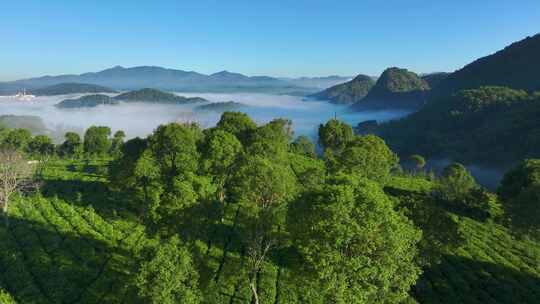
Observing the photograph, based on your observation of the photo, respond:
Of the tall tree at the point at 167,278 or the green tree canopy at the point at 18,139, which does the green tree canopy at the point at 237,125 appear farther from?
the green tree canopy at the point at 18,139

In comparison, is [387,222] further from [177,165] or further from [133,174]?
[133,174]

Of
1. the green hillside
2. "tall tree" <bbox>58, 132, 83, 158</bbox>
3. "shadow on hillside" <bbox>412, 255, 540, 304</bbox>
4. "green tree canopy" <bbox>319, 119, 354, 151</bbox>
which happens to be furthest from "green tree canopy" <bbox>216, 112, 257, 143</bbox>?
"tall tree" <bbox>58, 132, 83, 158</bbox>

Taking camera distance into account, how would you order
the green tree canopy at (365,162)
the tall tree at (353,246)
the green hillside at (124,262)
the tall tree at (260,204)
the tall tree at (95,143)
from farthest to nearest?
the tall tree at (95,143), the green tree canopy at (365,162), the green hillside at (124,262), the tall tree at (260,204), the tall tree at (353,246)

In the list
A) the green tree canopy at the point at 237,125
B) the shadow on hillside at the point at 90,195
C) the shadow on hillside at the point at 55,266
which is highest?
the green tree canopy at the point at 237,125

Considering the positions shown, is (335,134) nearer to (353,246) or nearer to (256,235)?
(256,235)

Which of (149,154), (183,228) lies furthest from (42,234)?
(183,228)

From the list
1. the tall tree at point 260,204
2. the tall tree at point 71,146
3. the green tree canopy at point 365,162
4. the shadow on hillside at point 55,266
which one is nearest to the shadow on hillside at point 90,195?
the shadow on hillside at point 55,266

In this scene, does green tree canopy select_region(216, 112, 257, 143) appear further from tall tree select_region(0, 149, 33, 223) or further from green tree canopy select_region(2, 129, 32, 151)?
green tree canopy select_region(2, 129, 32, 151)
